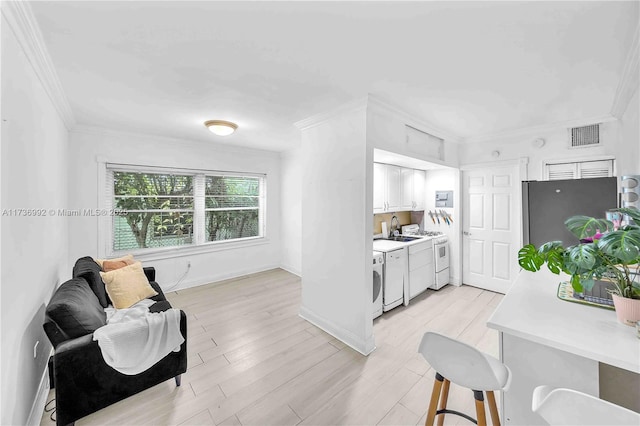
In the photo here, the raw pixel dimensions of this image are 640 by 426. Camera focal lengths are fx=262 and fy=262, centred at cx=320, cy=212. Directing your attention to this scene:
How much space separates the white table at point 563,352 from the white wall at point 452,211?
9.77 ft

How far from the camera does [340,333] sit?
277 centimetres

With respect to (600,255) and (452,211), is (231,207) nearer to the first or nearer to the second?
(452,211)

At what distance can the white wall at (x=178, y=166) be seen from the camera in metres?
3.48

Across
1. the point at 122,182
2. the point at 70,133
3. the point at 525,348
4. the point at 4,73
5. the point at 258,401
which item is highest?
the point at 70,133

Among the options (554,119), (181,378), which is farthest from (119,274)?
(554,119)

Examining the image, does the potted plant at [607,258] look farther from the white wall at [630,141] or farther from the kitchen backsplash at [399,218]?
the kitchen backsplash at [399,218]

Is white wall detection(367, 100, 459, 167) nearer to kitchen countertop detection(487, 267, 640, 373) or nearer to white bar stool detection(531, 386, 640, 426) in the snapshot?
kitchen countertop detection(487, 267, 640, 373)

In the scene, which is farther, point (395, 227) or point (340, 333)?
point (395, 227)

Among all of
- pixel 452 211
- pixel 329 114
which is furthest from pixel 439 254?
pixel 329 114

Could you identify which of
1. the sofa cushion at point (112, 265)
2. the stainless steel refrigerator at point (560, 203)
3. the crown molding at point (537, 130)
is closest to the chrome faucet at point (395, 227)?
the crown molding at point (537, 130)

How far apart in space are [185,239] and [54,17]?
3490 millimetres

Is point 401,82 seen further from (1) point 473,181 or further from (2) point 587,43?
(1) point 473,181

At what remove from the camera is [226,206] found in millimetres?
4895

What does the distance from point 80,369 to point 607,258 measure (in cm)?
298
